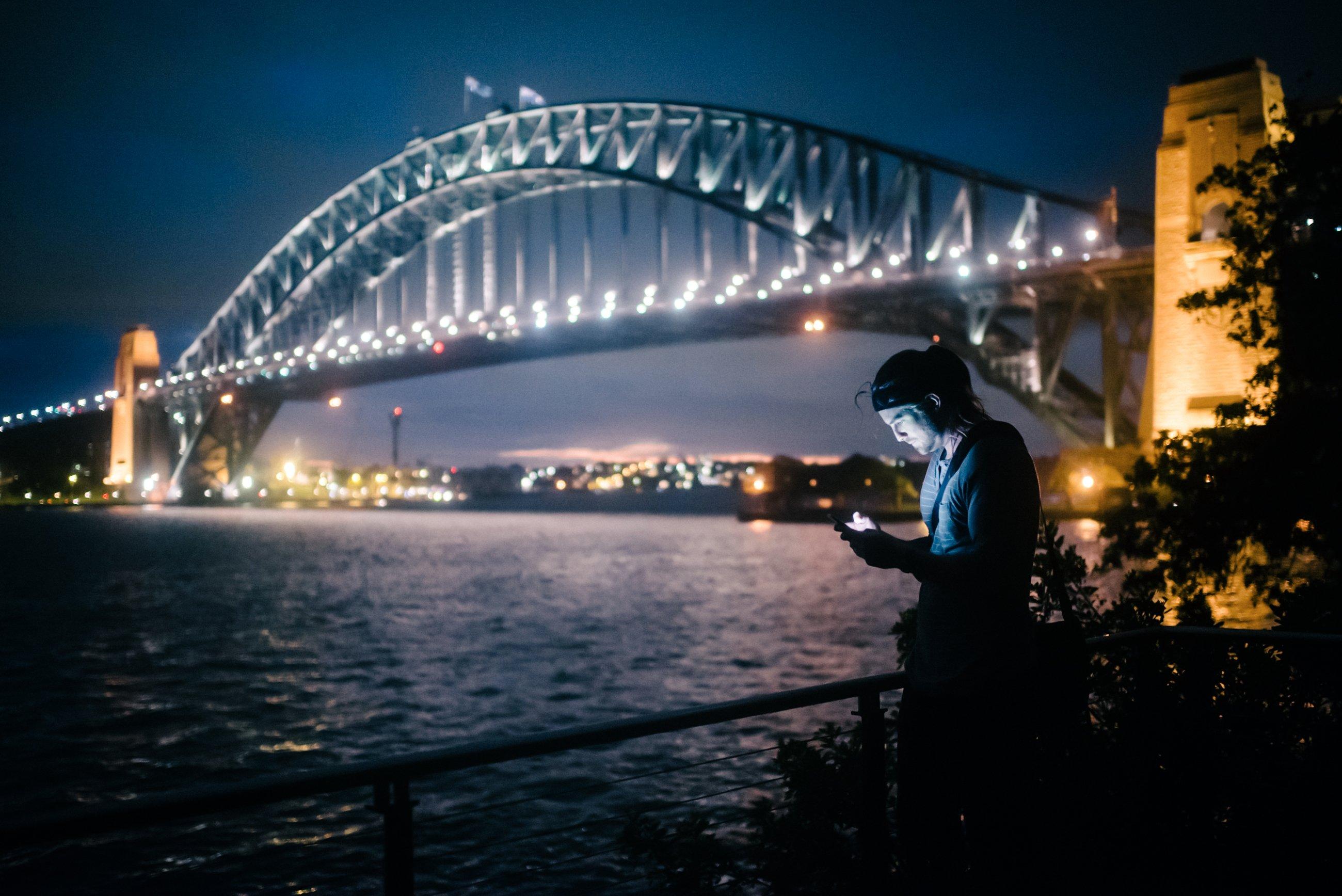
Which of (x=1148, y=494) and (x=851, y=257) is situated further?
(x=851, y=257)

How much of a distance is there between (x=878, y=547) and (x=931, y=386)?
49 centimetres

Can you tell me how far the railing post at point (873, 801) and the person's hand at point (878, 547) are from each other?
0.86 metres

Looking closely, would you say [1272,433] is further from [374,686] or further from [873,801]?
[374,686]

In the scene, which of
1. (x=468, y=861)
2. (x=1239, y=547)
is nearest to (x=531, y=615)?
(x=468, y=861)

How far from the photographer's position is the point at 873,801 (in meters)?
2.99

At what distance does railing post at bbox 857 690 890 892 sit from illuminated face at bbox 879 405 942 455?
31.0 inches

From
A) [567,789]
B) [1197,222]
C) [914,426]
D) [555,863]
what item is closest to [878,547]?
[914,426]

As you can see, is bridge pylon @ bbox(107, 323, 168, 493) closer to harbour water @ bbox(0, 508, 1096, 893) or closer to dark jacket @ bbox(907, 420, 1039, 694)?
harbour water @ bbox(0, 508, 1096, 893)

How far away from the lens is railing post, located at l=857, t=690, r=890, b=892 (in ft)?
9.70

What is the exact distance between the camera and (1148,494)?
10.0m

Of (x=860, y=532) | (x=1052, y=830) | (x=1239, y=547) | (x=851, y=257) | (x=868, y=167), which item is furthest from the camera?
(x=868, y=167)

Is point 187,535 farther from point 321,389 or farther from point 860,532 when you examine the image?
Result: point 860,532

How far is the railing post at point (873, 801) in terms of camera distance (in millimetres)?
2957

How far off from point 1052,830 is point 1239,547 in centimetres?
768
